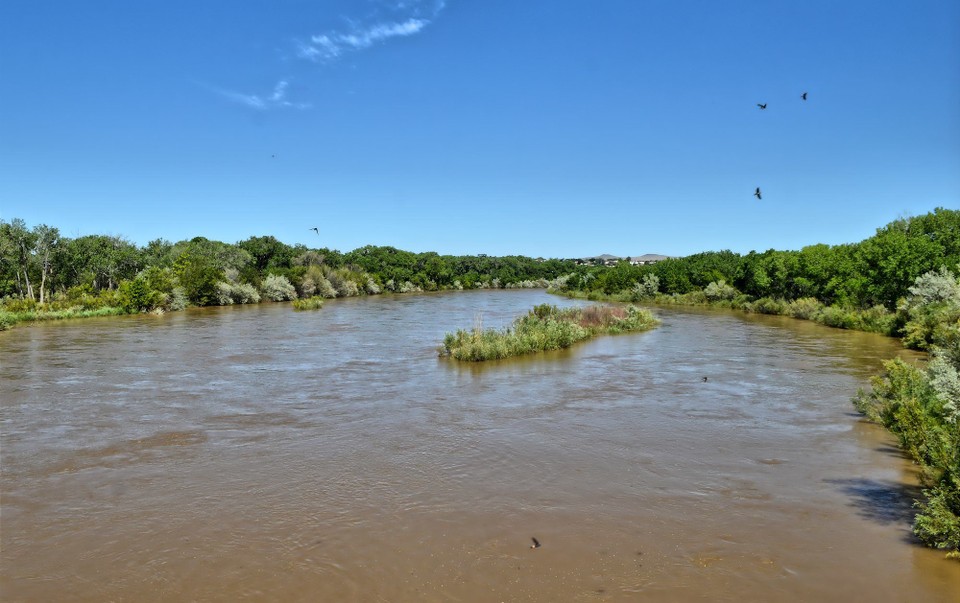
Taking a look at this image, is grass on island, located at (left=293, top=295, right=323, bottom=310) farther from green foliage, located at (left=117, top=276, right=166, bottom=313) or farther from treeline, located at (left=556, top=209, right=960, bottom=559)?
treeline, located at (left=556, top=209, right=960, bottom=559)

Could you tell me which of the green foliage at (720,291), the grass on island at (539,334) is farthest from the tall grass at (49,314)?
the green foliage at (720,291)

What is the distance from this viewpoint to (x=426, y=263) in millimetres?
101938

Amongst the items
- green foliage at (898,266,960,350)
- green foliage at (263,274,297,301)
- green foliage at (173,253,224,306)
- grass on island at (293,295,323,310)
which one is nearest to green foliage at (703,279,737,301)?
green foliage at (898,266,960,350)

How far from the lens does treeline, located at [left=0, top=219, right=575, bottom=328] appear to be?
1651 inches

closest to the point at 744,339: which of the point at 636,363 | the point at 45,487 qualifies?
the point at 636,363

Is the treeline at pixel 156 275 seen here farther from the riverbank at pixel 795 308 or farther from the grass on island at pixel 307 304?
the riverbank at pixel 795 308

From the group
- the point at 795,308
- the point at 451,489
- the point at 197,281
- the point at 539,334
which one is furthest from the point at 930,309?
the point at 197,281

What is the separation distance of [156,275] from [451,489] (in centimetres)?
4323

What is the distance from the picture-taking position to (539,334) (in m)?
24.5

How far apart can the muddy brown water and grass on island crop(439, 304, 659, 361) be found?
3.12 metres

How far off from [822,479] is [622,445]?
337 centimetres

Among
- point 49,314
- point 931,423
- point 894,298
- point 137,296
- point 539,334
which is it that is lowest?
point 931,423

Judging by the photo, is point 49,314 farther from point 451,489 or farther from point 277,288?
point 451,489

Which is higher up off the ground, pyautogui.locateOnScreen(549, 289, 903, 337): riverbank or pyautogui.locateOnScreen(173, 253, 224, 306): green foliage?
pyautogui.locateOnScreen(173, 253, 224, 306): green foliage
